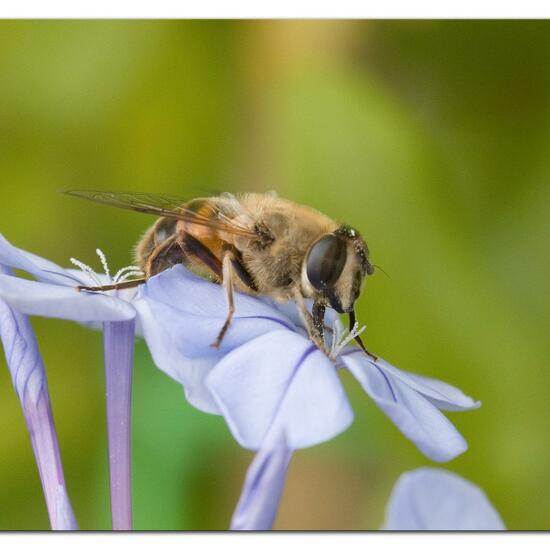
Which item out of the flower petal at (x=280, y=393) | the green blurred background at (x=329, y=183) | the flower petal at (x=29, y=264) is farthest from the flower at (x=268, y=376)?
the green blurred background at (x=329, y=183)

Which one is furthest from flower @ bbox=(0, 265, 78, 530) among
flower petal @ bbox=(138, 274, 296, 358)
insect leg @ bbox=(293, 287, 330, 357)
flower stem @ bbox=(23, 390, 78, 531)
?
insect leg @ bbox=(293, 287, 330, 357)

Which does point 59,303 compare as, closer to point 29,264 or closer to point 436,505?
point 29,264

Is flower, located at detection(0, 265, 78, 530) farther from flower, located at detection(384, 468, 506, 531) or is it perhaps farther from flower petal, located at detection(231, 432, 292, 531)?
flower, located at detection(384, 468, 506, 531)

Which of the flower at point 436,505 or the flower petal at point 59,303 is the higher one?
the flower petal at point 59,303

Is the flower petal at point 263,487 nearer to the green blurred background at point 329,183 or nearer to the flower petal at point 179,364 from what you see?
the flower petal at point 179,364

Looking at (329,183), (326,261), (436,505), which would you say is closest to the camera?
(436,505)

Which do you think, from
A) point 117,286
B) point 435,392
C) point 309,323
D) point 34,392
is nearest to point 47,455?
point 34,392

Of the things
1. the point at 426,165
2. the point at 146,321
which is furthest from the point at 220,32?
the point at 146,321
